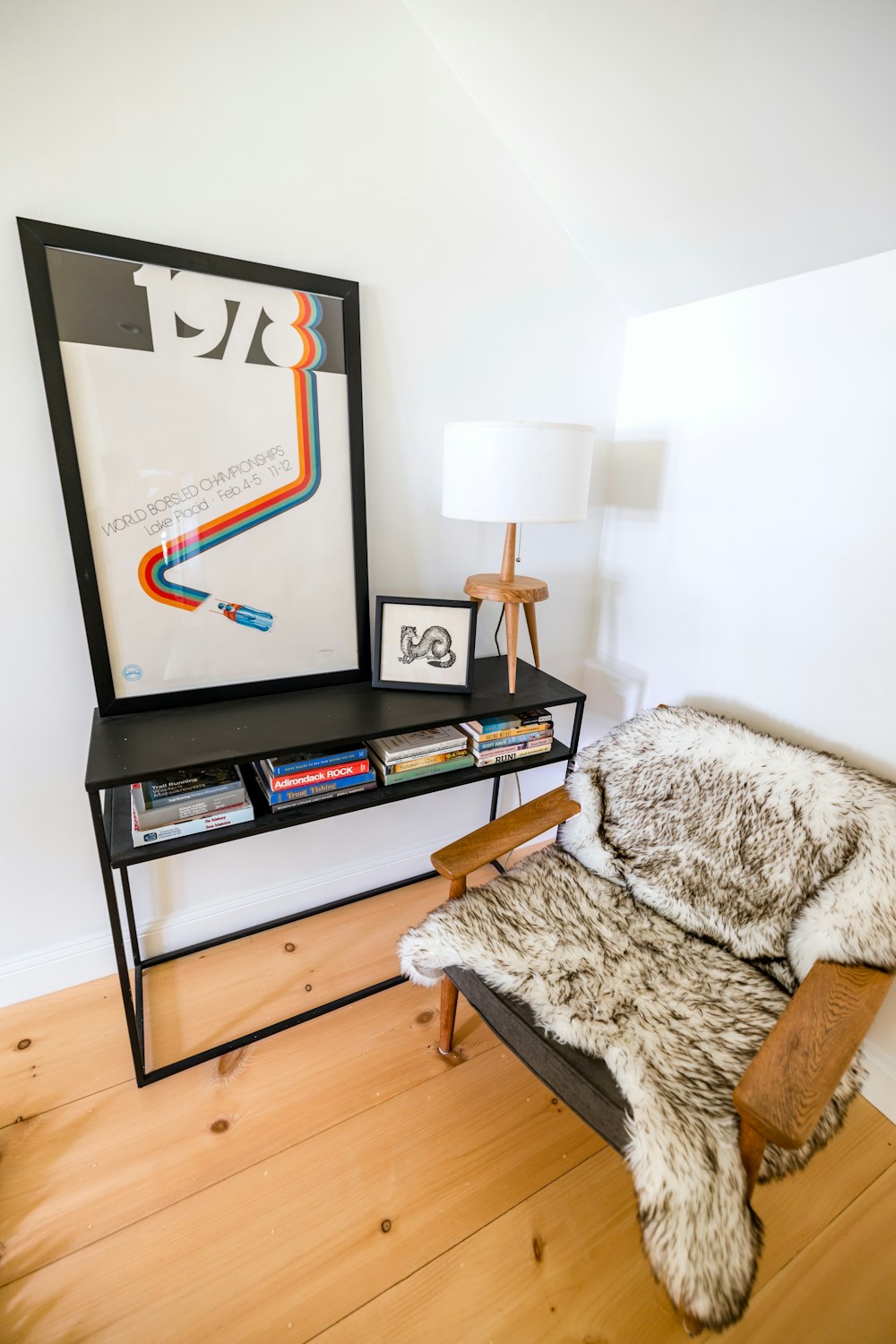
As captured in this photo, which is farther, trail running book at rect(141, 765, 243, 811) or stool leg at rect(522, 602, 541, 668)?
stool leg at rect(522, 602, 541, 668)

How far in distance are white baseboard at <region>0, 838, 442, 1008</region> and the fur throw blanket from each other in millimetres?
638

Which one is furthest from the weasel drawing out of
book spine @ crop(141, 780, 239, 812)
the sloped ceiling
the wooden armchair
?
the sloped ceiling

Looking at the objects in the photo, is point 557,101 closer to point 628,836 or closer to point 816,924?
point 628,836

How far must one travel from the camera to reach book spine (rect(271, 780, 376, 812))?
1.33 metres

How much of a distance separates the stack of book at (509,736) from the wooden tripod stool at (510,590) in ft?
0.30

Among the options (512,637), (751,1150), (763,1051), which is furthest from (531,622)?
(751,1150)

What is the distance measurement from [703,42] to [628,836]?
1.58 meters

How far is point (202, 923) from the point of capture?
5.64 feet

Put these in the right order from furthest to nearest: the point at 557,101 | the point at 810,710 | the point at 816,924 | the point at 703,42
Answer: the point at 810,710 < the point at 557,101 < the point at 816,924 < the point at 703,42

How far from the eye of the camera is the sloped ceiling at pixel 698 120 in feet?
3.18

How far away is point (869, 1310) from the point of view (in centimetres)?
106

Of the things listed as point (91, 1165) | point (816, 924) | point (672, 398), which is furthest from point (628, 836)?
point (91, 1165)

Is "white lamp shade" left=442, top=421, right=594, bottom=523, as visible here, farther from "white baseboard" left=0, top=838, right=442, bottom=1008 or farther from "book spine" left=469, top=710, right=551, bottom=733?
"white baseboard" left=0, top=838, right=442, bottom=1008

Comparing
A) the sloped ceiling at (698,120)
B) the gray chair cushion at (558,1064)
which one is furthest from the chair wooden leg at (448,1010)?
the sloped ceiling at (698,120)
